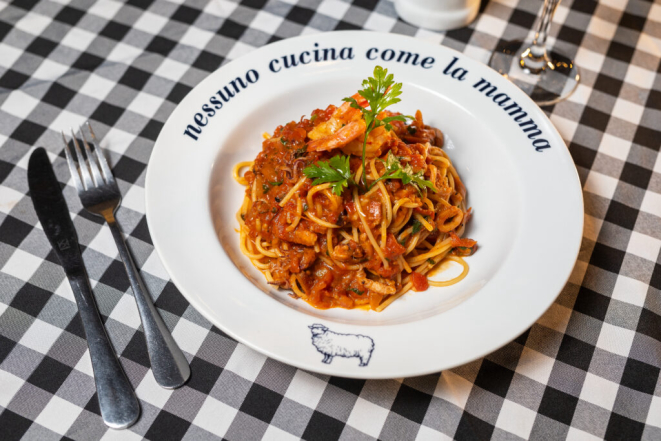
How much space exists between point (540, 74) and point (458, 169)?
54.6 inches

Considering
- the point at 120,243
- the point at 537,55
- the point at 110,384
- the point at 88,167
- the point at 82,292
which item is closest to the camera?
the point at 110,384

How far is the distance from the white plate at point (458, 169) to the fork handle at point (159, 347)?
51cm

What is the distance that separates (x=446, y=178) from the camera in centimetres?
392

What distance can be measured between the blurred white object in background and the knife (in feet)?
10.7

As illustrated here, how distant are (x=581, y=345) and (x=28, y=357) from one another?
3469 millimetres

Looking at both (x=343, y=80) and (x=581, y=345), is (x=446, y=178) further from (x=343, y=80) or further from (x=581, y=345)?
(x=581, y=345)

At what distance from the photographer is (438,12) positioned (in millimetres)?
4945

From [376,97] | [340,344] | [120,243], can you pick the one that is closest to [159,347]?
[120,243]

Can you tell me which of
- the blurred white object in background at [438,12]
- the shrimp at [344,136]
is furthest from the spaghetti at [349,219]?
the blurred white object in background at [438,12]

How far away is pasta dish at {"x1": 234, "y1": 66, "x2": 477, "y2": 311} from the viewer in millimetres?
3506

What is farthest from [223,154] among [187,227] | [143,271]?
[143,271]

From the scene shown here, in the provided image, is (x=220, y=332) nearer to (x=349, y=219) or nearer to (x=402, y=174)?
(x=349, y=219)

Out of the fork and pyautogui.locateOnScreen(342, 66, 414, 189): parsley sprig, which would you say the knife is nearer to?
the fork

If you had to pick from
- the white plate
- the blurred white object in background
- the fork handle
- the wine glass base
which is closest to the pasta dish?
the white plate
